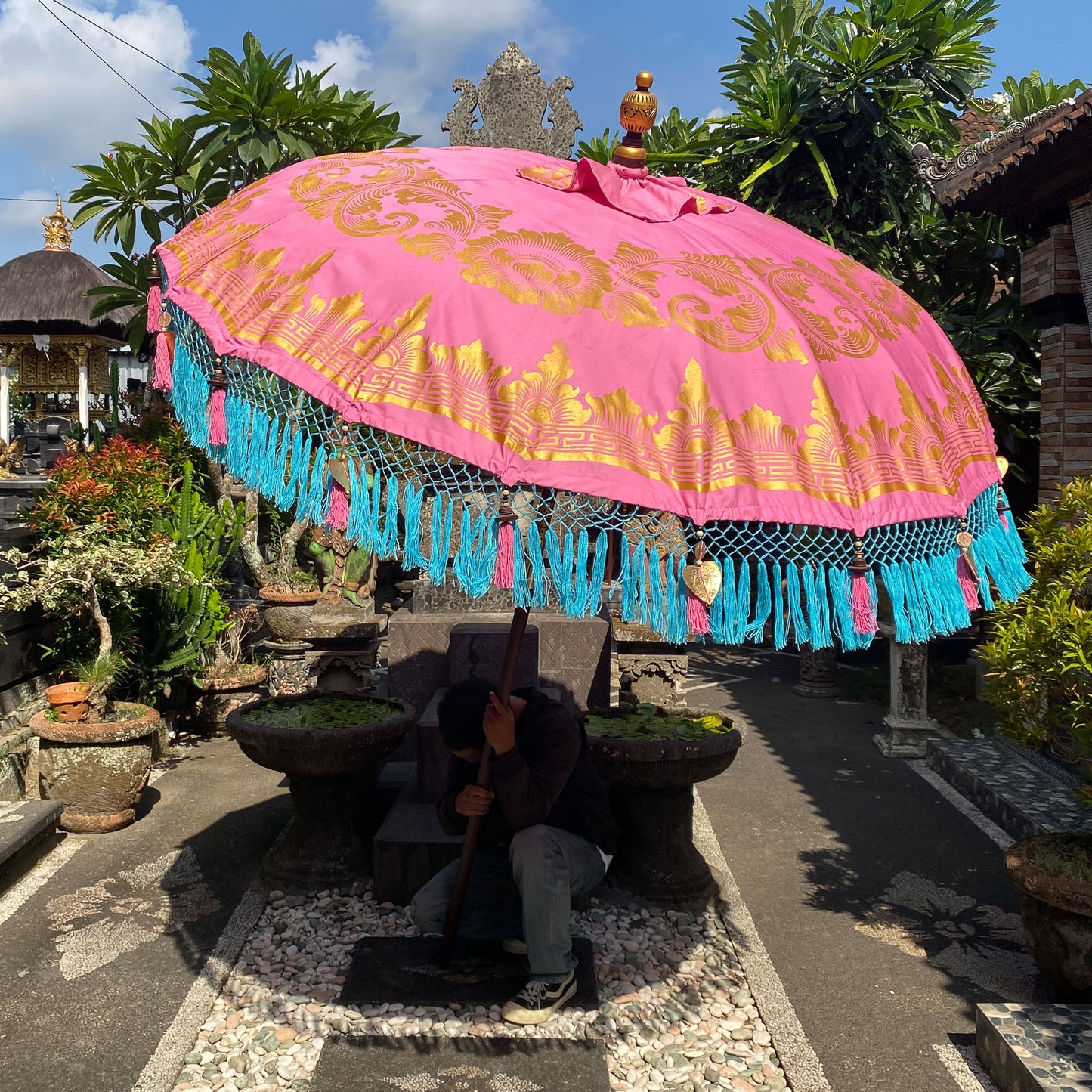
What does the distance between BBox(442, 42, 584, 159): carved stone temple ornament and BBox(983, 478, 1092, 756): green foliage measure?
654cm

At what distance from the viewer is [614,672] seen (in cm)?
1039

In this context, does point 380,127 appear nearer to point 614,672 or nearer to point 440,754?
point 614,672

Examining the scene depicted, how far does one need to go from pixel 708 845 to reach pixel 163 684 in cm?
448

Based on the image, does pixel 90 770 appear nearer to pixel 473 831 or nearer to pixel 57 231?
pixel 473 831

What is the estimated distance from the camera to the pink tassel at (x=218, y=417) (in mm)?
2518

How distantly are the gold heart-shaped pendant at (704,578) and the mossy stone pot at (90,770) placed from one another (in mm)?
5261

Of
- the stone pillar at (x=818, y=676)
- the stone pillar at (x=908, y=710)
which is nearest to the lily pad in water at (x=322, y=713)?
the stone pillar at (x=908, y=710)

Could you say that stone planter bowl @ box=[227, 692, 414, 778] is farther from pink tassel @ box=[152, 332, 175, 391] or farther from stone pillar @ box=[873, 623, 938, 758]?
stone pillar @ box=[873, 623, 938, 758]

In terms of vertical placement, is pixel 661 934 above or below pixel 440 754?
below

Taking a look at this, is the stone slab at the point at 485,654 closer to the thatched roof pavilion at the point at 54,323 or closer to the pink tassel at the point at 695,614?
the pink tassel at the point at 695,614

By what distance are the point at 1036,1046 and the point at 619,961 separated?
1802 mm

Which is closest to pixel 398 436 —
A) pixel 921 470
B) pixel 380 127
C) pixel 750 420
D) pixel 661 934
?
pixel 750 420

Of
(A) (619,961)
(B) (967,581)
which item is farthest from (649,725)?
(B) (967,581)

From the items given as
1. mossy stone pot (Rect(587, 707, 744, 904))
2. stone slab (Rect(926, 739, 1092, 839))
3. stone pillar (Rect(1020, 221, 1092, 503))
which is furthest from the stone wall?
mossy stone pot (Rect(587, 707, 744, 904))
